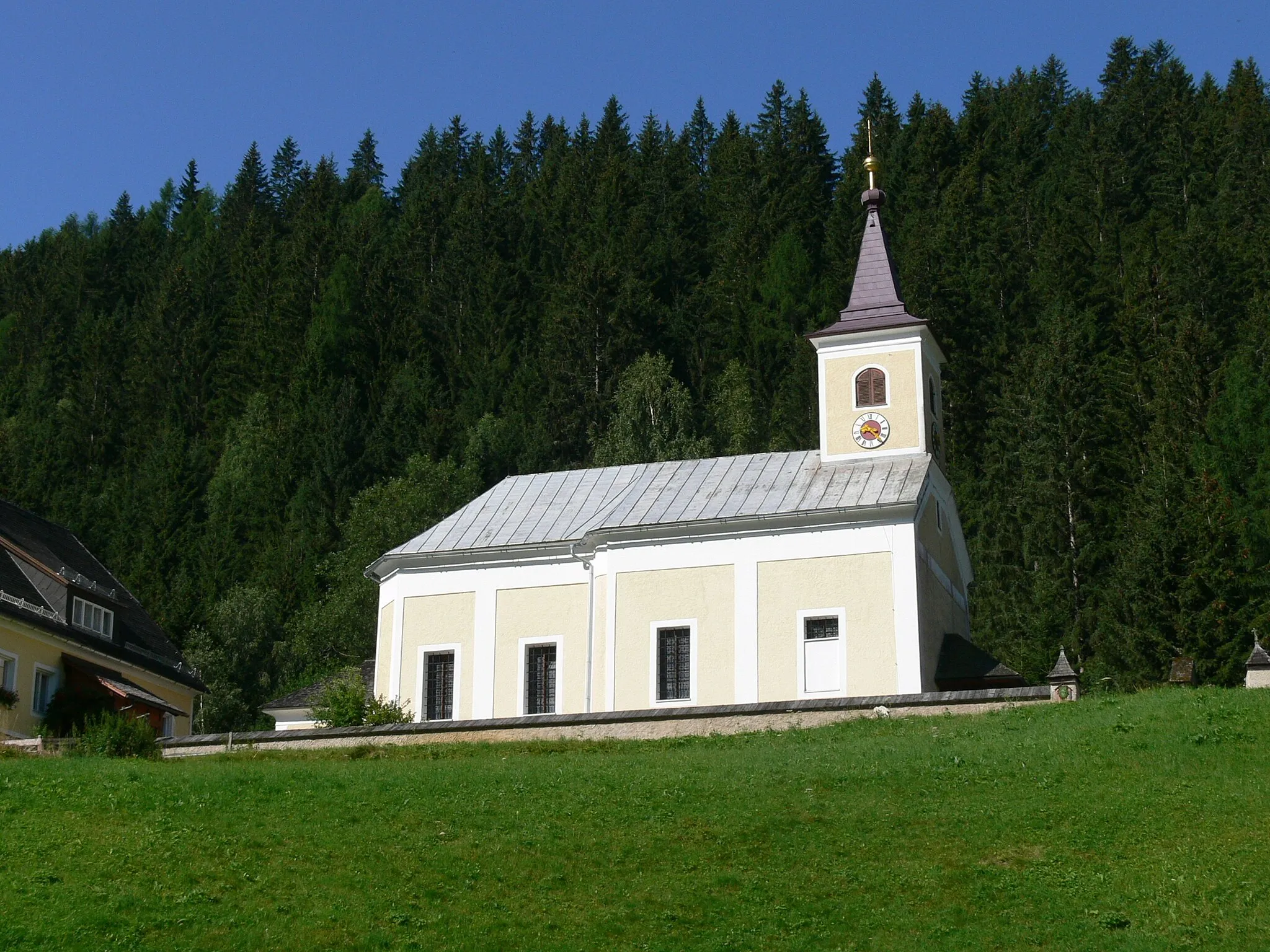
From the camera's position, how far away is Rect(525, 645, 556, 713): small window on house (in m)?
34.5

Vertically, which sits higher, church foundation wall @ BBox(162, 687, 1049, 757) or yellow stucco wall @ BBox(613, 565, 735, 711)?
yellow stucco wall @ BBox(613, 565, 735, 711)

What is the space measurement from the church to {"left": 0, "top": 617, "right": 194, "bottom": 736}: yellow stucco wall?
776cm

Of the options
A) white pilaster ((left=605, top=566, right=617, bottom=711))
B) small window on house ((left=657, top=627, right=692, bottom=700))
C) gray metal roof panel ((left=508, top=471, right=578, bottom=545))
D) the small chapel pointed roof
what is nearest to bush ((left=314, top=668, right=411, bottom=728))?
white pilaster ((left=605, top=566, right=617, bottom=711))

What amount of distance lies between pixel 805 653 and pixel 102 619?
1944 cm

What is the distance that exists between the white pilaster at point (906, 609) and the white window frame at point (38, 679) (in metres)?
19.5

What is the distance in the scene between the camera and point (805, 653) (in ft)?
→ 105

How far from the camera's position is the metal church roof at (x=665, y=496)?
110 feet

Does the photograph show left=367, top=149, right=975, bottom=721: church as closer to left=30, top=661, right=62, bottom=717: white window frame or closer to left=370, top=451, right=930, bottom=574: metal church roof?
left=370, top=451, right=930, bottom=574: metal church roof

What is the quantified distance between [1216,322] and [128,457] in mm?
55315

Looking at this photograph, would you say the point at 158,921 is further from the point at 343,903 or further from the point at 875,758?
the point at 875,758

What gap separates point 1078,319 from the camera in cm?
6094

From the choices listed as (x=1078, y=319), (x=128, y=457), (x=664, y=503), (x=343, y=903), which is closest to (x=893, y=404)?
(x=664, y=503)

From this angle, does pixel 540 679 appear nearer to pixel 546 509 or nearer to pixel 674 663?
pixel 674 663

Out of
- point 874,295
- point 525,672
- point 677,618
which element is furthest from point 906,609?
point 874,295
